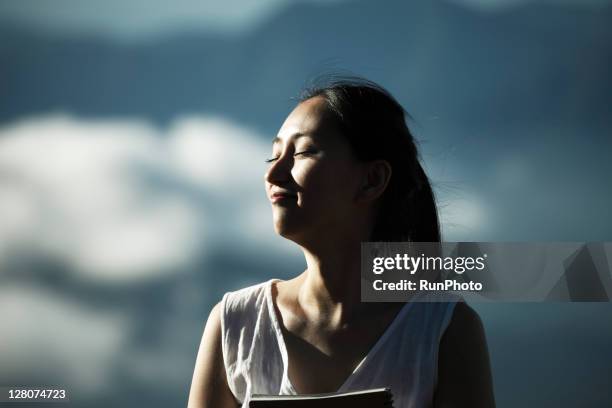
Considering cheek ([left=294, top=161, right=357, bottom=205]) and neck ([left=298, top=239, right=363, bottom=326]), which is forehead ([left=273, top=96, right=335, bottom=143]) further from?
neck ([left=298, top=239, right=363, bottom=326])

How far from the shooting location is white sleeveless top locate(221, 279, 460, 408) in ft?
2.96

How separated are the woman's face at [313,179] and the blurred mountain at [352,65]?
0.37 metres

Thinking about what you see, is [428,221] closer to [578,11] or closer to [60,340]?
[578,11]

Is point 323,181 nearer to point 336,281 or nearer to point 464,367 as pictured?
point 336,281

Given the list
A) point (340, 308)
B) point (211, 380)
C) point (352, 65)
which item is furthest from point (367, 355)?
point (352, 65)

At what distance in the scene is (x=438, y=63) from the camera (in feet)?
4.39

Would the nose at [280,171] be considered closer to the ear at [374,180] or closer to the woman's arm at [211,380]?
the ear at [374,180]

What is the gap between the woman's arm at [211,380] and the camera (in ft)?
3.15

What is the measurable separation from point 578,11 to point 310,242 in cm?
76

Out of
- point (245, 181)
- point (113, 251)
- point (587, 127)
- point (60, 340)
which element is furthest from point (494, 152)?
point (60, 340)

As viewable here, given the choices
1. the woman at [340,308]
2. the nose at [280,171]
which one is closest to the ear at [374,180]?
the woman at [340,308]

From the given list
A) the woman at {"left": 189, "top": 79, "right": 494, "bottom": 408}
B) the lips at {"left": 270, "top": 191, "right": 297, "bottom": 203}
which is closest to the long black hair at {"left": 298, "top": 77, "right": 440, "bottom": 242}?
the woman at {"left": 189, "top": 79, "right": 494, "bottom": 408}

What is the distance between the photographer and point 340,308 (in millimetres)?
969

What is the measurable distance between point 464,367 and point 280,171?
348 mm
